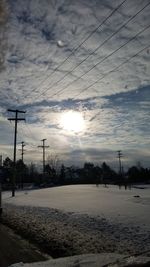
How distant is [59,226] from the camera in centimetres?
1593

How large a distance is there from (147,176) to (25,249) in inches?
5192

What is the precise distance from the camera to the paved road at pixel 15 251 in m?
9.53

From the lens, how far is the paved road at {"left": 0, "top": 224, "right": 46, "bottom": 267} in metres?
9.53

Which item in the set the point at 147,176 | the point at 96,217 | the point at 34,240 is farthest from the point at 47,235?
the point at 147,176

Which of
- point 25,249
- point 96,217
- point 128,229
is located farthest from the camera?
point 96,217

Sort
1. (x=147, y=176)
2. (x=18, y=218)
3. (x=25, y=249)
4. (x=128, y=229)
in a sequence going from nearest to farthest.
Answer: (x=25, y=249) → (x=128, y=229) → (x=18, y=218) → (x=147, y=176)

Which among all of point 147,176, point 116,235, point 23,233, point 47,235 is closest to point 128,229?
point 116,235

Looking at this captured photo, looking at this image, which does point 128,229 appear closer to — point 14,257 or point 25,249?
point 25,249

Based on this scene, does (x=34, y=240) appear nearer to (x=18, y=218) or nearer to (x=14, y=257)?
(x=14, y=257)

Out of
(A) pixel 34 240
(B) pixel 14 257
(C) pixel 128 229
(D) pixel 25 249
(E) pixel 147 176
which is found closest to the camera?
(B) pixel 14 257

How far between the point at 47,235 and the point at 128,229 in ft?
9.77

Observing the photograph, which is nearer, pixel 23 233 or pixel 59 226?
pixel 23 233

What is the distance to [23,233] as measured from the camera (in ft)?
48.0

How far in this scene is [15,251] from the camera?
35.3 ft
